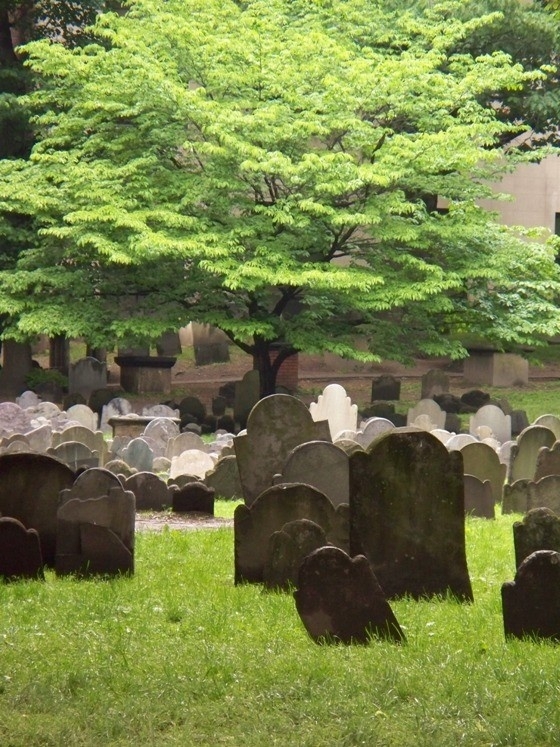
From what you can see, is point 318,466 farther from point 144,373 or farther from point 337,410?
point 144,373

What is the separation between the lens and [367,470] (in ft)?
23.1

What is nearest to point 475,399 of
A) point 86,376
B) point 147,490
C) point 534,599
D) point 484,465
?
point 86,376

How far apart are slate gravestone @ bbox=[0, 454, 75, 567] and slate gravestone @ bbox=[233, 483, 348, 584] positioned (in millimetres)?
1291

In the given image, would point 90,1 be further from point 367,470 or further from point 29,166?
point 367,470

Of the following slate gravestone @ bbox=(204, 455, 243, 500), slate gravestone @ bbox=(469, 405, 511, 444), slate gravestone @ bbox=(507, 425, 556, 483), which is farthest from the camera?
slate gravestone @ bbox=(469, 405, 511, 444)

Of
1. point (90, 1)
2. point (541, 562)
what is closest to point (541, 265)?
point (90, 1)

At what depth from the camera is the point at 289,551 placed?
7.42 m

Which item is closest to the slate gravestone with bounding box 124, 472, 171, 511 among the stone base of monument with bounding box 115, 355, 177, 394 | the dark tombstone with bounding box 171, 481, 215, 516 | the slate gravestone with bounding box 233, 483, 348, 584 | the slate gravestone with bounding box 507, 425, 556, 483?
the dark tombstone with bounding box 171, 481, 215, 516

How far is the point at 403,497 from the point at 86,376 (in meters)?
20.0

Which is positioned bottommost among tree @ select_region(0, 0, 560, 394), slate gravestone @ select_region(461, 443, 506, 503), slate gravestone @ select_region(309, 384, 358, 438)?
slate gravestone @ select_region(461, 443, 506, 503)

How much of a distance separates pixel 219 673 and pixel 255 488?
14.3ft

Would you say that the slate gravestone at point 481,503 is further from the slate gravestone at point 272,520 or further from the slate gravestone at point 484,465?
the slate gravestone at point 272,520

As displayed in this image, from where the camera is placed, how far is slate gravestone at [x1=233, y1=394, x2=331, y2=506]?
391 inches

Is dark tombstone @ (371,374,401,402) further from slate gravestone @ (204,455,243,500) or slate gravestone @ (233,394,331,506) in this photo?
slate gravestone @ (233,394,331,506)
